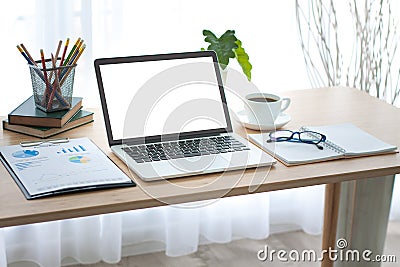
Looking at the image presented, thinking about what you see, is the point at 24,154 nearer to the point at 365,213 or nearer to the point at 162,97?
the point at 162,97

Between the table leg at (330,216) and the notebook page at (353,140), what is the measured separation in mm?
338

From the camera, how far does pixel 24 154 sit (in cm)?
178

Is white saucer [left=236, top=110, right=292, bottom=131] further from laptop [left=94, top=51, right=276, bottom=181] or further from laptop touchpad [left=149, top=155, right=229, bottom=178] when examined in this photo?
laptop touchpad [left=149, top=155, right=229, bottom=178]

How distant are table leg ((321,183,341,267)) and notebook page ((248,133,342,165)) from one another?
1.52ft

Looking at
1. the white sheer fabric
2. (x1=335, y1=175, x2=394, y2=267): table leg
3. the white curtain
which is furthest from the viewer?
the white sheer fabric

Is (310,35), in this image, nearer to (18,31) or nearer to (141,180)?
(18,31)

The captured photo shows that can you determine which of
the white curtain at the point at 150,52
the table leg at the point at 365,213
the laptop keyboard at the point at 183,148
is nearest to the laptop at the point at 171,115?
the laptop keyboard at the point at 183,148

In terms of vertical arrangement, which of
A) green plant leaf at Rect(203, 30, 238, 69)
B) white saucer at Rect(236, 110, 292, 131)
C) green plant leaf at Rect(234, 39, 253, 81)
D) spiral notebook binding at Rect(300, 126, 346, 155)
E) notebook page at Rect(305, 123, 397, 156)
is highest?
green plant leaf at Rect(203, 30, 238, 69)

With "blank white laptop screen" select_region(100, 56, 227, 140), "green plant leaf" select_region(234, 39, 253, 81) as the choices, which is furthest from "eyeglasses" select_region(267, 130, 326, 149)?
"green plant leaf" select_region(234, 39, 253, 81)

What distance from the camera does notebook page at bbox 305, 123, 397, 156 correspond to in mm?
1822

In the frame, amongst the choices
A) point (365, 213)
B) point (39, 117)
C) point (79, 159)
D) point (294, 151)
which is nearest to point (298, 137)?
point (294, 151)

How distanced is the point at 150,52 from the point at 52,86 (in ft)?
2.30

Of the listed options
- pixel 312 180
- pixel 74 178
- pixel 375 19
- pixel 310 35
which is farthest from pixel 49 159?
pixel 375 19

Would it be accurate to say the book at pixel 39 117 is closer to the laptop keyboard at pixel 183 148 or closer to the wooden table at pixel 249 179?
the wooden table at pixel 249 179
